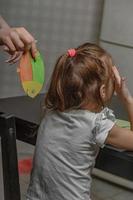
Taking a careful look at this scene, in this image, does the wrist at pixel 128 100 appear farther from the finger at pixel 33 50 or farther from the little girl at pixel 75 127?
the finger at pixel 33 50

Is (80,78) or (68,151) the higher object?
(80,78)

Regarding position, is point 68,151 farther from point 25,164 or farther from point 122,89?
point 25,164

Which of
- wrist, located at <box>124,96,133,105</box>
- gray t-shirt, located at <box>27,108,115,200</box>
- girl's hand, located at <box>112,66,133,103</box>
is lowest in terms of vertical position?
gray t-shirt, located at <box>27,108,115,200</box>

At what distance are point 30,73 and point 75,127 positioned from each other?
0.57 ft

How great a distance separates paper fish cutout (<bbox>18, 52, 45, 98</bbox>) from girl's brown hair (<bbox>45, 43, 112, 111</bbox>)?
0.17 feet

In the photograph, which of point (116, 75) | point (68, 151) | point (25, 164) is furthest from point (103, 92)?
point (25, 164)

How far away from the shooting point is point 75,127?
1.00 metres

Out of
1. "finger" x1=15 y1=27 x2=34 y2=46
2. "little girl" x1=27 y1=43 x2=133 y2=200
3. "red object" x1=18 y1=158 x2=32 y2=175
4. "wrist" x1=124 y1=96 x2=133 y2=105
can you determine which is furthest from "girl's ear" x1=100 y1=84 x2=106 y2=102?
"red object" x1=18 y1=158 x2=32 y2=175

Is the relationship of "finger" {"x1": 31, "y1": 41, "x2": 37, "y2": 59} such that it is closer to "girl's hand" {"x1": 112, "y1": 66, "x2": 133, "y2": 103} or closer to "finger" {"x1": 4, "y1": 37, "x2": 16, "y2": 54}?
"finger" {"x1": 4, "y1": 37, "x2": 16, "y2": 54}

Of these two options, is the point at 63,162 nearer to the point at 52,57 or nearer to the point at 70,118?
the point at 70,118

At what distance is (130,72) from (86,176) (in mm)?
1543

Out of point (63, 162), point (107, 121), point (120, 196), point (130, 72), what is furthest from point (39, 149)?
point (130, 72)

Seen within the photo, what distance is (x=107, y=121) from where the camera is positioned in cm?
98

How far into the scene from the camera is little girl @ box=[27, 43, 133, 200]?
98cm
